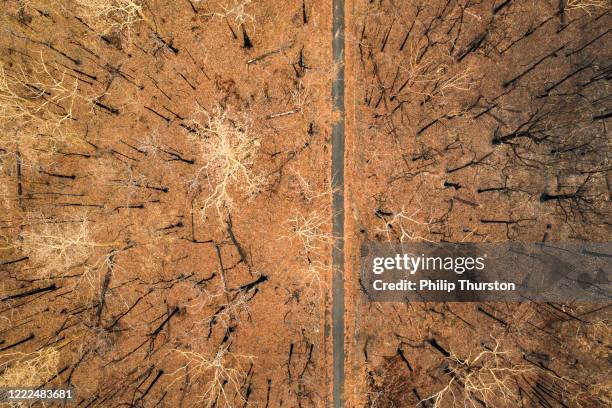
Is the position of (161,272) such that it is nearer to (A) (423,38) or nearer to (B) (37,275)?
(B) (37,275)

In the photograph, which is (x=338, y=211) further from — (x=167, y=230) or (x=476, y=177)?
(x=167, y=230)

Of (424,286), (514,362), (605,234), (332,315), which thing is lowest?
(514,362)

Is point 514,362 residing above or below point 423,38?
below

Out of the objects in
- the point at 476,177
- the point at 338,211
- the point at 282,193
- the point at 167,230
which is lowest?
the point at 167,230

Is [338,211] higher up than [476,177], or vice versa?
[476,177]

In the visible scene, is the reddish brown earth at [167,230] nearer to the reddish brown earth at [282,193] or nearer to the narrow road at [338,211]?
the reddish brown earth at [282,193]

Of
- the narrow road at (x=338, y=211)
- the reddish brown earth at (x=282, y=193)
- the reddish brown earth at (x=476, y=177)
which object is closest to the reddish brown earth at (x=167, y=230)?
the reddish brown earth at (x=282, y=193)

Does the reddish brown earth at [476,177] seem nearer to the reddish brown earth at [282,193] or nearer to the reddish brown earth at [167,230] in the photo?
the reddish brown earth at [282,193]

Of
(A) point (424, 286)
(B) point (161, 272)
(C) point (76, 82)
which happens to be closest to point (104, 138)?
(C) point (76, 82)

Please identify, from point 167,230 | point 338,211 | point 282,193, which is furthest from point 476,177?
point 167,230
